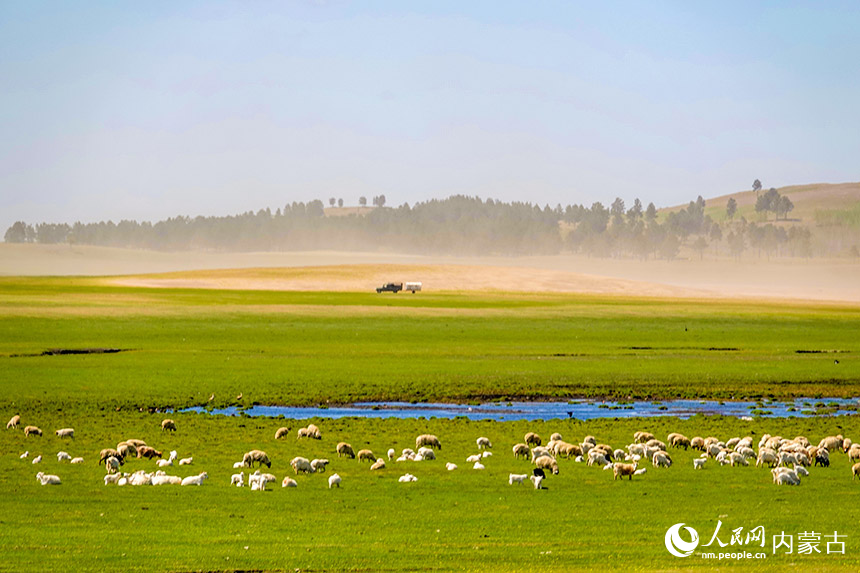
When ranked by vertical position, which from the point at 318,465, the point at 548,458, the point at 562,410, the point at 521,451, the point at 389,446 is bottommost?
the point at 562,410

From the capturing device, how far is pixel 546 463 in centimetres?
2155

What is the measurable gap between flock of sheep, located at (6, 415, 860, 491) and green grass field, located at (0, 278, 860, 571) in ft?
1.01

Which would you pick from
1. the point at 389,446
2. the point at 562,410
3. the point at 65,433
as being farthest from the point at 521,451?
the point at 65,433

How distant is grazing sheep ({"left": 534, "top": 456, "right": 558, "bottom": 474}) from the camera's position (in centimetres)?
2134

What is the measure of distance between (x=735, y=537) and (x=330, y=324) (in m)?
55.5

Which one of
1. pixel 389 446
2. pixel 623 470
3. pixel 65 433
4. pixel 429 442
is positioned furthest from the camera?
pixel 65 433

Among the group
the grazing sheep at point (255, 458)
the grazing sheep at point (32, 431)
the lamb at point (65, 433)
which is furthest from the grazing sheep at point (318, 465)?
the grazing sheep at point (32, 431)

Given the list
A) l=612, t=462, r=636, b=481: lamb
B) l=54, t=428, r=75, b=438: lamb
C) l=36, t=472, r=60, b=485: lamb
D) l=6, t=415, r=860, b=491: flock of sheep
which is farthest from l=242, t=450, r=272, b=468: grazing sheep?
l=612, t=462, r=636, b=481: lamb

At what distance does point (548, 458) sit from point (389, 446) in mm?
4905

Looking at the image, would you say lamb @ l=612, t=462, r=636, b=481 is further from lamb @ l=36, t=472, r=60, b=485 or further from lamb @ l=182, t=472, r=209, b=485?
lamb @ l=36, t=472, r=60, b=485

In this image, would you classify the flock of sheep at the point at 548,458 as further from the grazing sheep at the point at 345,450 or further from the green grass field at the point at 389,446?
the green grass field at the point at 389,446

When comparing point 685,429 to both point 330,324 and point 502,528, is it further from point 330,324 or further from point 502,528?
point 330,324

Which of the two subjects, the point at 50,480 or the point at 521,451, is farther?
the point at 521,451

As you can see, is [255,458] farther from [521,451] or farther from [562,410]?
[562,410]
